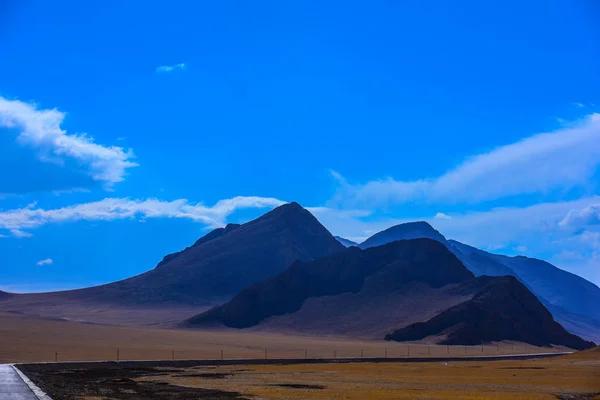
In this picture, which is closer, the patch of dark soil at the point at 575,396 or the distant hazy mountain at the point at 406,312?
the patch of dark soil at the point at 575,396

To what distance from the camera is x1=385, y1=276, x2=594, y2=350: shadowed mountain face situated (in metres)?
158

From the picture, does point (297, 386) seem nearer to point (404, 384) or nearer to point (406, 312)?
point (404, 384)

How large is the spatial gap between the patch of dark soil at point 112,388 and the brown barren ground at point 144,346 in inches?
681

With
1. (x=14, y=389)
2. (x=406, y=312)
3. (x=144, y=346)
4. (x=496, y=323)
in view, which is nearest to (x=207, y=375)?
(x=14, y=389)

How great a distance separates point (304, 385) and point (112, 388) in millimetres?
12688

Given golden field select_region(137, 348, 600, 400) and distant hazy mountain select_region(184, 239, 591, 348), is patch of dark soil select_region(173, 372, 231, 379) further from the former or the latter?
distant hazy mountain select_region(184, 239, 591, 348)

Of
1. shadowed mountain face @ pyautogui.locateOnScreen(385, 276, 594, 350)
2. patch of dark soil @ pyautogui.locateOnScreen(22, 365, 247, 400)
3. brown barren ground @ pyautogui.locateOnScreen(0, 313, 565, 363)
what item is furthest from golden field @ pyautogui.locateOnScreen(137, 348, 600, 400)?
shadowed mountain face @ pyautogui.locateOnScreen(385, 276, 594, 350)

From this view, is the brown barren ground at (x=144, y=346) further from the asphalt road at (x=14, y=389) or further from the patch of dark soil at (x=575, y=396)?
the patch of dark soil at (x=575, y=396)

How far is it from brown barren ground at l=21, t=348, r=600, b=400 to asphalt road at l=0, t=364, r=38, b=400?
52.3 inches

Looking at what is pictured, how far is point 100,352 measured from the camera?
3794 inches

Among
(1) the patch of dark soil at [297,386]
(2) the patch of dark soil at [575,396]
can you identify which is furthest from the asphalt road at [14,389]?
(2) the patch of dark soil at [575,396]

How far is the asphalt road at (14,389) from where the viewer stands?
32.0m

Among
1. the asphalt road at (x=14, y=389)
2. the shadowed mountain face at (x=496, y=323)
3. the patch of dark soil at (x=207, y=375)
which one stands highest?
→ the shadowed mountain face at (x=496, y=323)

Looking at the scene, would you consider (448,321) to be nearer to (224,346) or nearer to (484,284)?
(484,284)
